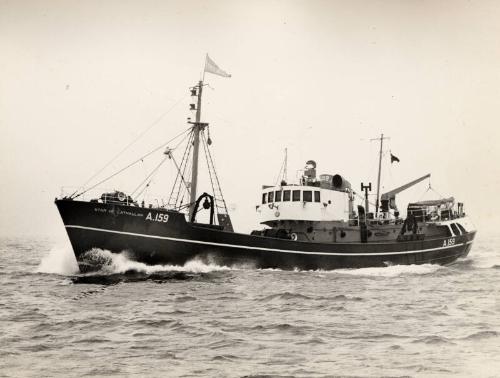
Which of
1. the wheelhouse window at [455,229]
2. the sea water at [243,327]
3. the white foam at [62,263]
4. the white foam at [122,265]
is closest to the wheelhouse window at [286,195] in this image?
the sea water at [243,327]

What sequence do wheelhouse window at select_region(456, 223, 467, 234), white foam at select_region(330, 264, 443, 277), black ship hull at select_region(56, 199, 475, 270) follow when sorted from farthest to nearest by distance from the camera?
wheelhouse window at select_region(456, 223, 467, 234)
white foam at select_region(330, 264, 443, 277)
black ship hull at select_region(56, 199, 475, 270)

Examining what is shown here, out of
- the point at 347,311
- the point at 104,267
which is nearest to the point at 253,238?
the point at 104,267

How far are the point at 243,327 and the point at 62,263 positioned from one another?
1357 cm

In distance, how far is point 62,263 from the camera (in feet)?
67.8

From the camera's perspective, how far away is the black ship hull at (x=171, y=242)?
57.1ft

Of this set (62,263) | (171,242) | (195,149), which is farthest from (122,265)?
(195,149)

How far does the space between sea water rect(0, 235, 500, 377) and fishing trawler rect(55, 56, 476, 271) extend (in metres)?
1.16

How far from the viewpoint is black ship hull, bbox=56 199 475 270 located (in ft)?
57.1

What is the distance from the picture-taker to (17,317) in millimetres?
10602

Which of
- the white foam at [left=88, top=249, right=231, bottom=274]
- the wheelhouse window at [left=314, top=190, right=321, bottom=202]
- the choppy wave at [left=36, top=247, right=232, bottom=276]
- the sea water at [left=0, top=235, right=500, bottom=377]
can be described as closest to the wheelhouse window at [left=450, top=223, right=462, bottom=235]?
the wheelhouse window at [left=314, top=190, right=321, bottom=202]

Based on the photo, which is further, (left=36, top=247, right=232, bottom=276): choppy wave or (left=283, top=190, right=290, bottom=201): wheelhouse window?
(left=283, top=190, right=290, bottom=201): wheelhouse window

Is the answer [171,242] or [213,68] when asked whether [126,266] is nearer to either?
[171,242]

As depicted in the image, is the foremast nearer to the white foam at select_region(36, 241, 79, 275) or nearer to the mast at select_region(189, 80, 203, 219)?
the mast at select_region(189, 80, 203, 219)

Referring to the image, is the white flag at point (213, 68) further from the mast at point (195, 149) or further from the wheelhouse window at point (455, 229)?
the wheelhouse window at point (455, 229)
